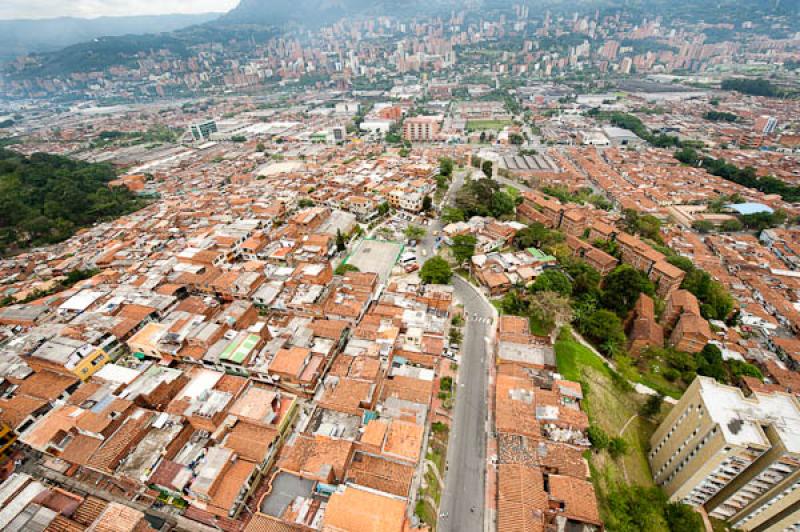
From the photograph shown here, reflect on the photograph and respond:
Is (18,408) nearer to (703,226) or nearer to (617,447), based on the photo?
(617,447)

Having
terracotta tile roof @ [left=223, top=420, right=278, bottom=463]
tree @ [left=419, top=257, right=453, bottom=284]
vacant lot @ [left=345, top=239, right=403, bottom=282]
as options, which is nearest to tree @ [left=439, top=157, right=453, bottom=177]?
vacant lot @ [left=345, top=239, right=403, bottom=282]

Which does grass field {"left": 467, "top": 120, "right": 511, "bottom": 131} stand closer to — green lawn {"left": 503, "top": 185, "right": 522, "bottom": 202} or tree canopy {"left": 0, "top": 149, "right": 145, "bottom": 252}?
green lawn {"left": 503, "top": 185, "right": 522, "bottom": 202}

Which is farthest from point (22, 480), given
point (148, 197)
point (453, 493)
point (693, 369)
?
point (148, 197)

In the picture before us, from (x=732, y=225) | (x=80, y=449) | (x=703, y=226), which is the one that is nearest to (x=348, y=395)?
(x=80, y=449)

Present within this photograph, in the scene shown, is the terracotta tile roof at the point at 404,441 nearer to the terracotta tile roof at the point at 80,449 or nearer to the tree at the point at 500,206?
the terracotta tile roof at the point at 80,449

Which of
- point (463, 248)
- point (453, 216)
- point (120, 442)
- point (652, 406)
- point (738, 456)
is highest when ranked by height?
point (738, 456)

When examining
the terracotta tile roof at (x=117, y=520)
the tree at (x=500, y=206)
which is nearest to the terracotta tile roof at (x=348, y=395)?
the terracotta tile roof at (x=117, y=520)
